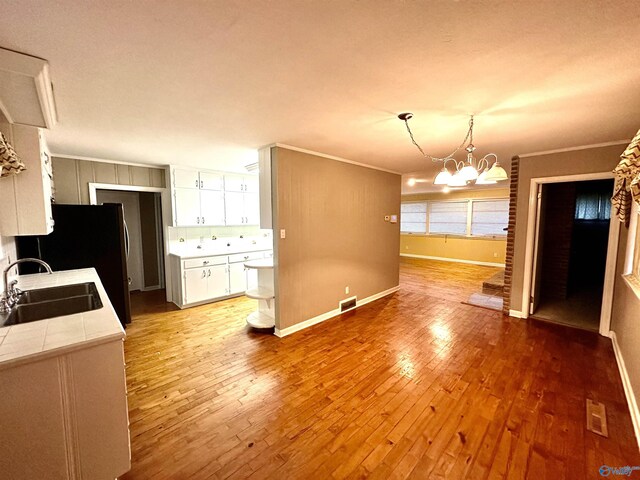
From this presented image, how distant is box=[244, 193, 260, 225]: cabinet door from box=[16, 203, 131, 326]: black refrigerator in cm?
213

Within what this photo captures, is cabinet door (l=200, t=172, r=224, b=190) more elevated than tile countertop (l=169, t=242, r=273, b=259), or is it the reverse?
cabinet door (l=200, t=172, r=224, b=190)

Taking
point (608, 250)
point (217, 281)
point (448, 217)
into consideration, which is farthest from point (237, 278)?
point (448, 217)

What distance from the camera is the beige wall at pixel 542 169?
3195mm

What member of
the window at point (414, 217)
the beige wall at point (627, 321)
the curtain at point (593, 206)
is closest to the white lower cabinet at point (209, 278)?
the beige wall at point (627, 321)

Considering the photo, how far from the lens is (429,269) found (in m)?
7.79

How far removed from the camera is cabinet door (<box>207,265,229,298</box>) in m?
4.53

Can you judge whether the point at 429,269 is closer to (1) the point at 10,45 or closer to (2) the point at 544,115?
(2) the point at 544,115

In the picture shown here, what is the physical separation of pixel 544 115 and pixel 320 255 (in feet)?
9.15

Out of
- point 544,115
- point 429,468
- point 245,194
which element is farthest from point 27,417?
point 245,194

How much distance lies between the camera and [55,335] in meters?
→ 1.38

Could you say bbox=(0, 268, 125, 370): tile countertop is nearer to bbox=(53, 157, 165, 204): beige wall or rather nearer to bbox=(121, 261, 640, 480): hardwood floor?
bbox=(121, 261, 640, 480): hardwood floor

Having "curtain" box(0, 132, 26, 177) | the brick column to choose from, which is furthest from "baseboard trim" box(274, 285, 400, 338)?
"curtain" box(0, 132, 26, 177)

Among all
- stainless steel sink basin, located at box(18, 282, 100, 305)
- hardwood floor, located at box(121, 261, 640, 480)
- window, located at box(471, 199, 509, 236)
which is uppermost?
window, located at box(471, 199, 509, 236)

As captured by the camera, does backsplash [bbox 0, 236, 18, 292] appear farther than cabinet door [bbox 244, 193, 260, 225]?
No
